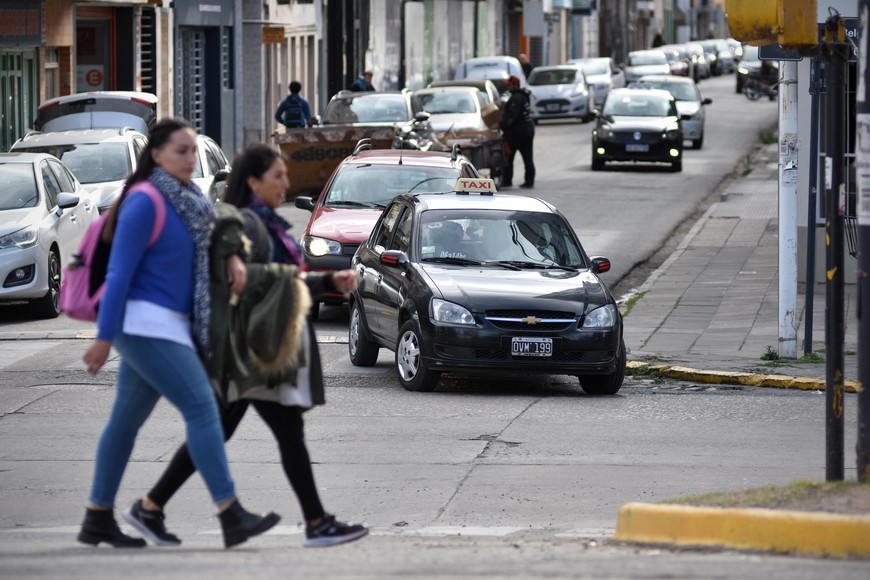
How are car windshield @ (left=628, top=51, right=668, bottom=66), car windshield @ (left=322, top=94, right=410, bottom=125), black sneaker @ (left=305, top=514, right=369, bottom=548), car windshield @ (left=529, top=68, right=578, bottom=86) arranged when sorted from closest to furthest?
black sneaker @ (left=305, top=514, right=369, bottom=548) → car windshield @ (left=322, top=94, right=410, bottom=125) → car windshield @ (left=529, top=68, right=578, bottom=86) → car windshield @ (left=628, top=51, right=668, bottom=66)

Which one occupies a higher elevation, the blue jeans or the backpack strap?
the backpack strap

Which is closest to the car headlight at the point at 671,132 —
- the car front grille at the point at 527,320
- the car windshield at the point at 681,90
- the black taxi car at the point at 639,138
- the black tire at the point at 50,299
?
the black taxi car at the point at 639,138

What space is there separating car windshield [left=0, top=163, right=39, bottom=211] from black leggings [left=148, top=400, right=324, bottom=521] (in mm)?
10649

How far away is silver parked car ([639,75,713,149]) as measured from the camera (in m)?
40.9

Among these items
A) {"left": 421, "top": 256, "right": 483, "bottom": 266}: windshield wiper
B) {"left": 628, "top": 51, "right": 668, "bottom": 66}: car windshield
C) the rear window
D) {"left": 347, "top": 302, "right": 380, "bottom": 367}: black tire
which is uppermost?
{"left": 628, "top": 51, "right": 668, "bottom": 66}: car windshield

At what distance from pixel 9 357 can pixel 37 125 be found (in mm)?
11052

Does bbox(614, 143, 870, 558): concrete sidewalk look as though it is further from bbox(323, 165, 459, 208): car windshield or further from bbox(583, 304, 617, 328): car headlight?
bbox(323, 165, 459, 208): car windshield

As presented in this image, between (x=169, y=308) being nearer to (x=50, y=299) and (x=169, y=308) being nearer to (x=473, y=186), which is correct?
(x=473, y=186)

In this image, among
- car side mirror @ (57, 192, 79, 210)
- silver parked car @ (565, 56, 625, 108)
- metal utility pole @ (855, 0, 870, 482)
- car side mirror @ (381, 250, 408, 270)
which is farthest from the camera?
silver parked car @ (565, 56, 625, 108)

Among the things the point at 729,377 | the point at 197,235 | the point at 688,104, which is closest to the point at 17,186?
the point at 729,377

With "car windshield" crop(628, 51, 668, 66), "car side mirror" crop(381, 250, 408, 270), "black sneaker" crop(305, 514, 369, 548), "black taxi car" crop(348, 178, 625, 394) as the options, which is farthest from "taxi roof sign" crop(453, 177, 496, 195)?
"car windshield" crop(628, 51, 668, 66)

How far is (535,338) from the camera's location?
12.6m

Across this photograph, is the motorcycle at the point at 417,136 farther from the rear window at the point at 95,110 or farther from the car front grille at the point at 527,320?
the car front grille at the point at 527,320

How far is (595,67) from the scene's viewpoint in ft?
196
